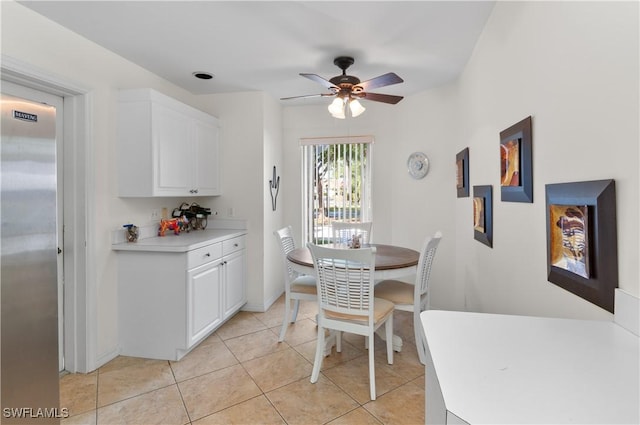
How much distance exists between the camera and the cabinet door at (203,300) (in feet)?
8.22

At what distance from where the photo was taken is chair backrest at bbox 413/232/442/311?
2.36 meters

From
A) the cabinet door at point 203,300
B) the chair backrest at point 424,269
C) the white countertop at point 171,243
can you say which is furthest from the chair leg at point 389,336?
the white countertop at point 171,243

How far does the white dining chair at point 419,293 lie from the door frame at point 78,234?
222cm

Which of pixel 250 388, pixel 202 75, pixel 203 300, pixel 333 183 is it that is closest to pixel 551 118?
pixel 250 388

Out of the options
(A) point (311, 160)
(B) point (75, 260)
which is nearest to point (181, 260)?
(B) point (75, 260)

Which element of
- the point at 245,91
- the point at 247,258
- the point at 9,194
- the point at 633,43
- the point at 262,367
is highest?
the point at 245,91

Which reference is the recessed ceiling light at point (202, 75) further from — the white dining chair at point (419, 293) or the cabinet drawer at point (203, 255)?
the white dining chair at point (419, 293)

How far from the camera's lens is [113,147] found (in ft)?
8.36

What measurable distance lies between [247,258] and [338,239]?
1.09 metres

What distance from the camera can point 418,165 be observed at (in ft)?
12.1

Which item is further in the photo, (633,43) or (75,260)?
(75,260)

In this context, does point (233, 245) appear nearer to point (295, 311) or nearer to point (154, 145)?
point (295, 311)

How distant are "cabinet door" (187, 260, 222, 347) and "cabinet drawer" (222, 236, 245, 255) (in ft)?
0.56

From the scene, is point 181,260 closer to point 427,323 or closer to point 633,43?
point 427,323
